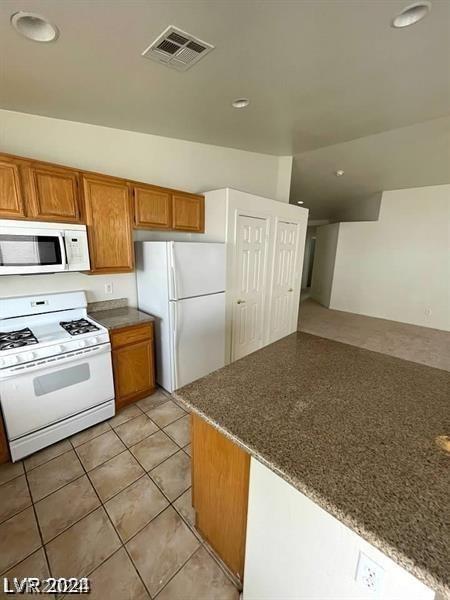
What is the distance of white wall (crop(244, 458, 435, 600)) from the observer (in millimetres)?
661

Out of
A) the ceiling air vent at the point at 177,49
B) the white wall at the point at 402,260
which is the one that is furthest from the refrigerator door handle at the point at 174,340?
the white wall at the point at 402,260

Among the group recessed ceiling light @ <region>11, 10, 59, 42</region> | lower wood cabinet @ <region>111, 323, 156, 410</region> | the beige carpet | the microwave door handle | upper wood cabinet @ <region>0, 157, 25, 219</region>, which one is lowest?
the beige carpet

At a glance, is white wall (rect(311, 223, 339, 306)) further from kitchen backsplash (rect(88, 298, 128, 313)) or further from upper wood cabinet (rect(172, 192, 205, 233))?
kitchen backsplash (rect(88, 298, 128, 313))

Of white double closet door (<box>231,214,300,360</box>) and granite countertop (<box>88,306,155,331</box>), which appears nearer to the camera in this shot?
granite countertop (<box>88,306,155,331</box>)

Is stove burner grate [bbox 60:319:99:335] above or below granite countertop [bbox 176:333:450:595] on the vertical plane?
below

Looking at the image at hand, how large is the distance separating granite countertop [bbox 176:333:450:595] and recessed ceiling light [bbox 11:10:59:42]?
6.29ft

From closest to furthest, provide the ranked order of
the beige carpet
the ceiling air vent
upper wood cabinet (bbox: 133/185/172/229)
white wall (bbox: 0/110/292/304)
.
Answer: the ceiling air vent, white wall (bbox: 0/110/292/304), upper wood cabinet (bbox: 133/185/172/229), the beige carpet

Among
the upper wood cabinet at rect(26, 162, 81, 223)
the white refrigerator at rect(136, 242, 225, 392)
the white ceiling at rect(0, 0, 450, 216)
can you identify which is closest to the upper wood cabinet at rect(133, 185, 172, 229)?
the white refrigerator at rect(136, 242, 225, 392)

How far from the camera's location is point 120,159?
8.28ft

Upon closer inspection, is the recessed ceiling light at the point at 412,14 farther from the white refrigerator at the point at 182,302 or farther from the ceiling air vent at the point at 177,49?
the white refrigerator at the point at 182,302

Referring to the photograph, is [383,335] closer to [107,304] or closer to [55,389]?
[107,304]

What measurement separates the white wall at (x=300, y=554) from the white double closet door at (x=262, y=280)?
7.24 feet

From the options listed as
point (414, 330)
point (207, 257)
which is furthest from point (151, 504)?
point (414, 330)

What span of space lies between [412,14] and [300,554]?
7.96ft
